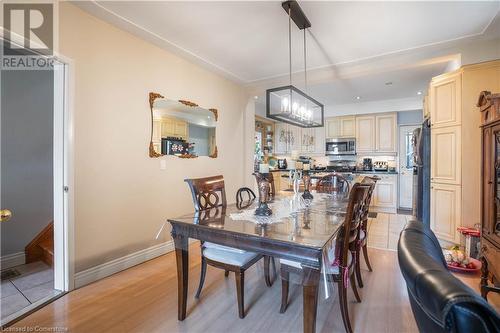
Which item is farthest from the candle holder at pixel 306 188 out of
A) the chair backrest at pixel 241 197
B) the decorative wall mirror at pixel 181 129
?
the decorative wall mirror at pixel 181 129

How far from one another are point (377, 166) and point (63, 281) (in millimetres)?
6405

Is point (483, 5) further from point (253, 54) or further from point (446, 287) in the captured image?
point (446, 287)

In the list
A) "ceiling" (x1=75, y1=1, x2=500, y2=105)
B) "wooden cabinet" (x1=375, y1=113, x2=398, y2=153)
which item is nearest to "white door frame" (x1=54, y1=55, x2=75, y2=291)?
"ceiling" (x1=75, y1=1, x2=500, y2=105)

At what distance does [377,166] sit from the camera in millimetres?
6176

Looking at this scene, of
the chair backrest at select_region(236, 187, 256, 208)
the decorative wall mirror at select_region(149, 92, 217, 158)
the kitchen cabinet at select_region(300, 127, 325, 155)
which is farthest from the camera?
the kitchen cabinet at select_region(300, 127, 325, 155)

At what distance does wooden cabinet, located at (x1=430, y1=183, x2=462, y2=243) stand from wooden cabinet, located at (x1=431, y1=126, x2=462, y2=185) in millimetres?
102

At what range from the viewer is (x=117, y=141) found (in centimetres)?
260

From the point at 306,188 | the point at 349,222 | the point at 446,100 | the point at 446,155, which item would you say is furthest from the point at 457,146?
the point at 349,222

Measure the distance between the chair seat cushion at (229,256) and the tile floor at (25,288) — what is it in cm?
151

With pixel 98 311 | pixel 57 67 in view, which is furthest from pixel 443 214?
pixel 57 67

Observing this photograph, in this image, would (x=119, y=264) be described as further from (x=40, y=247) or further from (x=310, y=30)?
(x=310, y=30)

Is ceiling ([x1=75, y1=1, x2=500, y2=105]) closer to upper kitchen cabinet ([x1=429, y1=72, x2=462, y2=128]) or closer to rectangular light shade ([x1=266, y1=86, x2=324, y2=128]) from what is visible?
upper kitchen cabinet ([x1=429, y1=72, x2=462, y2=128])

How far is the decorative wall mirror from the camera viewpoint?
2.99 meters

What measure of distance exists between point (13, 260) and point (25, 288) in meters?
0.74
